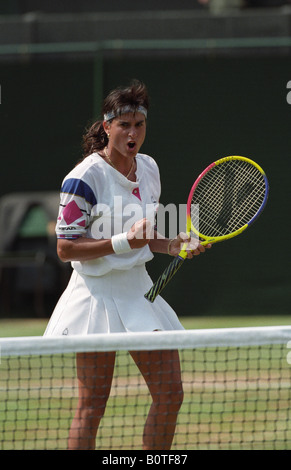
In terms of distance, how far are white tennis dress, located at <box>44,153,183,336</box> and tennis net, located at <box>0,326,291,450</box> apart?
0.45 feet

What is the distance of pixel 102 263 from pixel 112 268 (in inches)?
1.8

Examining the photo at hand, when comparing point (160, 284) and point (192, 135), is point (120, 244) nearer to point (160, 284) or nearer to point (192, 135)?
point (160, 284)

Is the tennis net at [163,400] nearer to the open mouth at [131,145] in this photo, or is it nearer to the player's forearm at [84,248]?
the player's forearm at [84,248]

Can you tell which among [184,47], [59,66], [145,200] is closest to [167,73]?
[184,47]

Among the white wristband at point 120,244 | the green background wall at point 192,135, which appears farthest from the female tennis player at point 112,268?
the green background wall at point 192,135

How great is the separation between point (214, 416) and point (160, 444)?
1.41m

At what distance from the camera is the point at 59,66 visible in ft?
28.4

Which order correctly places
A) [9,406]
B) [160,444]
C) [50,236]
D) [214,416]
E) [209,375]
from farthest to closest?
1. [50,236]
2. [209,375]
3. [9,406]
4. [214,416]
5. [160,444]

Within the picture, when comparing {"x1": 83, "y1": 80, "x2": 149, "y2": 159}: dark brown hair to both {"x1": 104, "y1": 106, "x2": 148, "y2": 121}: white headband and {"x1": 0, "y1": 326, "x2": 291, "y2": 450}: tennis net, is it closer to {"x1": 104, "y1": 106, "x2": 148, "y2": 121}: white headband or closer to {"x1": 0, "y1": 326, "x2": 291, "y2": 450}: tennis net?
{"x1": 104, "y1": 106, "x2": 148, "y2": 121}: white headband

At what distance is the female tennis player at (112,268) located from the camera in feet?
11.3

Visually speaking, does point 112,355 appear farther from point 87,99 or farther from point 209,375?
point 87,99

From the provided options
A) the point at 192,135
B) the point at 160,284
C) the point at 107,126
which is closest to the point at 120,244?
the point at 160,284

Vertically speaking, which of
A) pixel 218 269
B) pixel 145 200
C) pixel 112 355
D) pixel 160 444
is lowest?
pixel 160 444

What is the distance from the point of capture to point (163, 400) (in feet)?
11.3
